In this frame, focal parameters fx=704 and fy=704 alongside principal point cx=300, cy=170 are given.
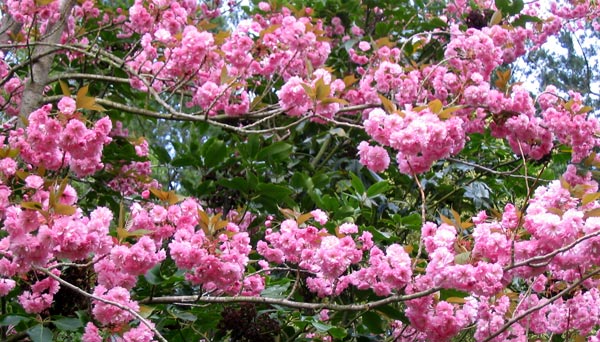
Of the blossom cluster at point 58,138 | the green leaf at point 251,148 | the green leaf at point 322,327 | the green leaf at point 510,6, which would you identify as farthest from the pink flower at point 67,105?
the green leaf at point 510,6

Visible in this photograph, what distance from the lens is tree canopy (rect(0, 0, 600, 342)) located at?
194 centimetres

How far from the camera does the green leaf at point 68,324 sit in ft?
6.57

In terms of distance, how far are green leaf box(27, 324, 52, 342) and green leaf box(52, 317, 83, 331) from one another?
37 millimetres

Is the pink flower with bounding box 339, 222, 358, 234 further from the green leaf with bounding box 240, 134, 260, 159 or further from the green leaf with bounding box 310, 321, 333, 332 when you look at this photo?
the green leaf with bounding box 240, 134, 260, 159

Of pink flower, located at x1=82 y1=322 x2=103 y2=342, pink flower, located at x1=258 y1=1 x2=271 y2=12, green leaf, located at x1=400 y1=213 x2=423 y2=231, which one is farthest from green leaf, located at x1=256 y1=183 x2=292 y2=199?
pink flower, located at x1=258 y1=1 x2=271 y2=12

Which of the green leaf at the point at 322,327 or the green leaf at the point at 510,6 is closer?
the green leaf at the point at 322,327

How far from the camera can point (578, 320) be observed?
2617mm

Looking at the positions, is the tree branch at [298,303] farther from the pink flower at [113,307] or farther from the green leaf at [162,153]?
the green leaf at [162,153]

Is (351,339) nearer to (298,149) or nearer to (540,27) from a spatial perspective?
(298,149)

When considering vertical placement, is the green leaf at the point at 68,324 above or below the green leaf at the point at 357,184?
above

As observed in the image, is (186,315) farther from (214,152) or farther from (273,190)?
(214,152)

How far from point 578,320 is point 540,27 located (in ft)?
7.48

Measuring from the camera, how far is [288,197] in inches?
115

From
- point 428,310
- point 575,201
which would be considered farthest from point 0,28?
point 575,201
